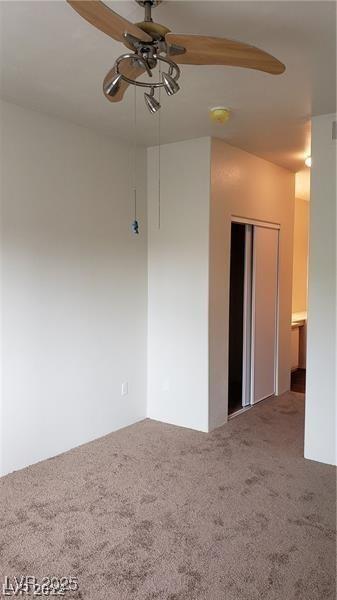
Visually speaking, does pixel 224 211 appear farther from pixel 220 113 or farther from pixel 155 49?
pixel 155 49

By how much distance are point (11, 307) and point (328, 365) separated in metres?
2.24

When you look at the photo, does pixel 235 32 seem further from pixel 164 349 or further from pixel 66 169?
pixel 164 349

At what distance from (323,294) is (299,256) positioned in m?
3.81

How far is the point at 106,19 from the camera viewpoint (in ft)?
4.88

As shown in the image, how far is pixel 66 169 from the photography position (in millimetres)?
3412

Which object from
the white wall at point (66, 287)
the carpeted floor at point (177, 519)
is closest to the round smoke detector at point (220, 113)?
the white wall at point (66, 287)

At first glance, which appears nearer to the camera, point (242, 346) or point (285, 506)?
point (285, 506)

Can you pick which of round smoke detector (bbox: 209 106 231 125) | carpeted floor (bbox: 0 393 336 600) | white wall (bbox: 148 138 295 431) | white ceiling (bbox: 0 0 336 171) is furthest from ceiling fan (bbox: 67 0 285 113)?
carpeted floor (bbox: 0 393 336 600)

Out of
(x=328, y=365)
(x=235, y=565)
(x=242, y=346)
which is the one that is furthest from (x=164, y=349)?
(x=235, y=565)

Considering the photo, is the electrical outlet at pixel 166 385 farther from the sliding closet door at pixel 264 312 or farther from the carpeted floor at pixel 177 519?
the sliding closet door at pixel 264 312

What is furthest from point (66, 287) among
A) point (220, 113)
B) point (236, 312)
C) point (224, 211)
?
point (236, 312)

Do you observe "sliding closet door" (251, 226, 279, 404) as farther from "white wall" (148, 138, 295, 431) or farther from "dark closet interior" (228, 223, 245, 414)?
"white wall" (148, 138, 295, 431)

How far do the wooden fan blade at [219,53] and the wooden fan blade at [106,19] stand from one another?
134 millimetres

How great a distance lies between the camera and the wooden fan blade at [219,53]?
1.66 metres
